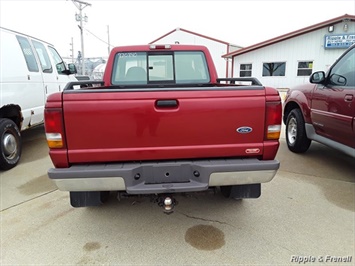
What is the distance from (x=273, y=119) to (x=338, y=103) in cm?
229

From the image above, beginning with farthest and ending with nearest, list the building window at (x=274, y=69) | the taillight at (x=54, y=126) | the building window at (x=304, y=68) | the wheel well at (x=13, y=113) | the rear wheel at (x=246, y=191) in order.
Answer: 1. the building window at (x=274, y=69)
2. the building window at (x=304, y=68)
3. the wheel well at (x=13, y=113)
4. the rear wheel at (x=246, y=191)
5. the taillight at (x=54, y=126)

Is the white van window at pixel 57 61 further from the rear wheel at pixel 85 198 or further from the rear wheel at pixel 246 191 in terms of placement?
the rear wheel at pixel 246 191

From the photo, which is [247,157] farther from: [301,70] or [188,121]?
[301,70]

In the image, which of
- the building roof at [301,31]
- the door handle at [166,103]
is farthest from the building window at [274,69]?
the door handle at [166,103]

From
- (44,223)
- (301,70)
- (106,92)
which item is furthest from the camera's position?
(301,70)

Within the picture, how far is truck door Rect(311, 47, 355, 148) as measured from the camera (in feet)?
12.4

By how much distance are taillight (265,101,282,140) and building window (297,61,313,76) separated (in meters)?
18.5

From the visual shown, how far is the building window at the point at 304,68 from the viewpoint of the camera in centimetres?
1856

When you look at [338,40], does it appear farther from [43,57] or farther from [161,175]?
[161,175]

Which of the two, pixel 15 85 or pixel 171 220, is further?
pixel 15 85

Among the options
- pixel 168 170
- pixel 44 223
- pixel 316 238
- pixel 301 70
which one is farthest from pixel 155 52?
pixel 301 70

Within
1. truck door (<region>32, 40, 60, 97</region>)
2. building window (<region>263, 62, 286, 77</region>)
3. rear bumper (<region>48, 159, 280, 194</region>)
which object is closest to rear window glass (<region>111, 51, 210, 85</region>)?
rear bumper (<region>48, 159, 280, 194</region>)

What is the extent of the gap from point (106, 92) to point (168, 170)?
2.78 feet

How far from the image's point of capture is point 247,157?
8.21 ft
